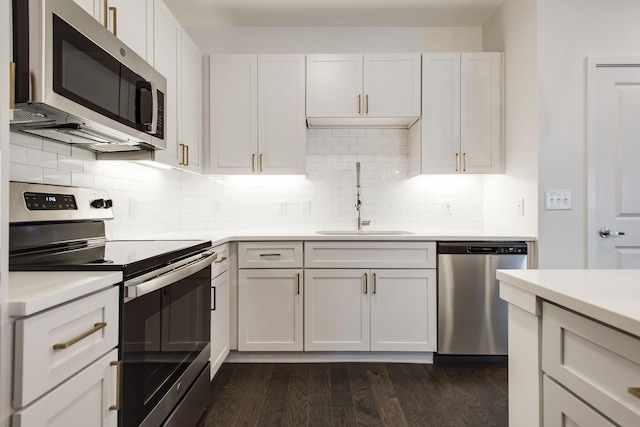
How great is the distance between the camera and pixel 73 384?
2.89 ft

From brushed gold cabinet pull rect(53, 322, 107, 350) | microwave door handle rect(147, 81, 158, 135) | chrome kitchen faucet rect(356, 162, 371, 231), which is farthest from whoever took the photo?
chrome kitchen faucet rect(356, 162, 371, 231)

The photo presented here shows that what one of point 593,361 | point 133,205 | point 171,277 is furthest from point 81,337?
point 133,205

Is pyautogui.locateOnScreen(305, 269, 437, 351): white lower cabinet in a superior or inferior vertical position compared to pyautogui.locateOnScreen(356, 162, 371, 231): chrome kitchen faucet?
inferior

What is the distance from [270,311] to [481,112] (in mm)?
2179

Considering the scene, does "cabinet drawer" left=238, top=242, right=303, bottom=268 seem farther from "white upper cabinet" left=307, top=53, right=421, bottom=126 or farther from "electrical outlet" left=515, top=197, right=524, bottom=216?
"electrical outlet" left=515, top=197, right=524, bottom=216

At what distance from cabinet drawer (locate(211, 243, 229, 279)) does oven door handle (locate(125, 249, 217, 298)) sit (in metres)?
0.30

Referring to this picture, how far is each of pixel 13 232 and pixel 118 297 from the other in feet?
1.88

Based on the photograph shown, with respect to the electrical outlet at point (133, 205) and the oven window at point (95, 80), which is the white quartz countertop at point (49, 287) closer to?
the oven window at point (95, 80)

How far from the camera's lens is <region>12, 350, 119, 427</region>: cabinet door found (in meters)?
0.77

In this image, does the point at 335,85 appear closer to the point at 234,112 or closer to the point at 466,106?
the point at 234,112

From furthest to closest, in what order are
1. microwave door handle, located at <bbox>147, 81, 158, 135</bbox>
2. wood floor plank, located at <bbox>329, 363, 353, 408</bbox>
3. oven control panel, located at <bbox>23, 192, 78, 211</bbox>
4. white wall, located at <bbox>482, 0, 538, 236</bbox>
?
1. white wall, located at <bbox>482, 0, 538, 236</bbox>
2. wood floor plank, located at <bbox>329, 363, 353, 408</bbox>
3. microwave door handle, located at <bbox>147, 81, 158, 135</bbox>
4. oven control panel, located at <bbox>23, 192, 78, 211</bbox>

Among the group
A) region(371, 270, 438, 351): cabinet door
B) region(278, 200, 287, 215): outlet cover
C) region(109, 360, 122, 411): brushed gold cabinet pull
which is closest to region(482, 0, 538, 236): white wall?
region(371, 270, 438, 351): cabinet door

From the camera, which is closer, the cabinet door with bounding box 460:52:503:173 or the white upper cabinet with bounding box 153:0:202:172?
the white upper cabinet with bounding box 153:0:202:172

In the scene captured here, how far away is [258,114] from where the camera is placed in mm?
2734
